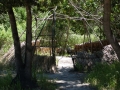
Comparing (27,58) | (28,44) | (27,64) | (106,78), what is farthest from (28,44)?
(106,78)

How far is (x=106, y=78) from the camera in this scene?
8969mm

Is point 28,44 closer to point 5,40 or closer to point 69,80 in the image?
point 69,80

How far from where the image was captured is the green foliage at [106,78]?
8400 mm

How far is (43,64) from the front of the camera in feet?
42.2

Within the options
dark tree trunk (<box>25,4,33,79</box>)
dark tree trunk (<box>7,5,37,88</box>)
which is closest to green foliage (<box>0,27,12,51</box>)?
dark tree trunk (<box>7,5,37,88</box>)

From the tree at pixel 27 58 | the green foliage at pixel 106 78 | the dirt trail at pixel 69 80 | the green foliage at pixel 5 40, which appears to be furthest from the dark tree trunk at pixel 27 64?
the green foliage at pixel 5 40

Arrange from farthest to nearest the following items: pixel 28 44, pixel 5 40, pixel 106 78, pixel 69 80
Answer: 1. pixel 5 40
2. pixel 69 80
3. pixel 106 78
4. pixel 28 44

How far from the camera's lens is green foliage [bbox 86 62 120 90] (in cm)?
840

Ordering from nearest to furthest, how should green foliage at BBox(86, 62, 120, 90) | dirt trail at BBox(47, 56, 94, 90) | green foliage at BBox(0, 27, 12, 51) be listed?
green foliage at BBox(86, 62, 120, 90)
dirt trail at BBox(47, 56, 94, 90)
green foliage at BBox(0, 27, 12, 51)

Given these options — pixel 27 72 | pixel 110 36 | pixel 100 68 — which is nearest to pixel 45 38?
pixel 100 68

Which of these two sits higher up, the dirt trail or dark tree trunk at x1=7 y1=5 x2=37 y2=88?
dark tree trunk at x1=7 y1=5 x2=37 y2=88

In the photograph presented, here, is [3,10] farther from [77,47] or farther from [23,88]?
[77,47]

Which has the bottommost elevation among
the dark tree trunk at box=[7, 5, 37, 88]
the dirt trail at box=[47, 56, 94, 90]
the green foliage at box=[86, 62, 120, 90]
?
the dirt trail at box=[47, 56, 94, 90]

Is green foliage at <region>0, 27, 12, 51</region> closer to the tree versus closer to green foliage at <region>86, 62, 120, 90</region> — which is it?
green foliage at <region>86, 62, 120, 90</region>
